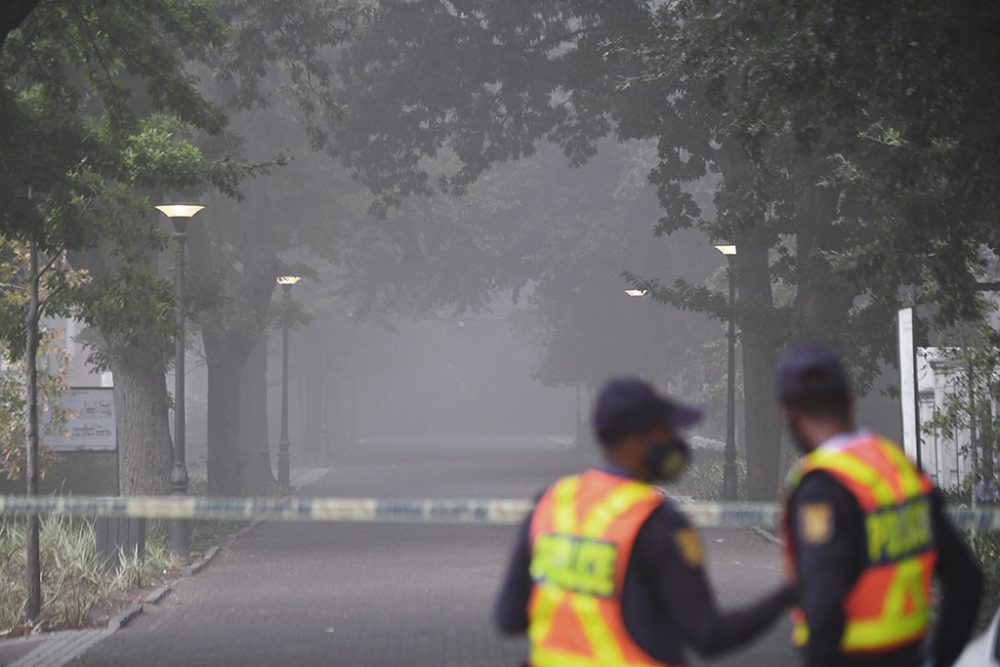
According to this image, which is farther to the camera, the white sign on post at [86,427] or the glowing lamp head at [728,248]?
the glowing lamp head at [728,248]

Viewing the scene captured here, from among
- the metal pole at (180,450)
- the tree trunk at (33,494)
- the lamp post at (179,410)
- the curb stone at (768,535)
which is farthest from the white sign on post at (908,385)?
the metal pole at (180,450)

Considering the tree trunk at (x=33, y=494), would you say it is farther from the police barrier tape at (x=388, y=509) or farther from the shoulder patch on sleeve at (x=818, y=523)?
the shoulder patch on sleeve at (x=818, y=523)

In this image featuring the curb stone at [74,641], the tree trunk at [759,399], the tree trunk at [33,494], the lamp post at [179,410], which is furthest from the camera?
the tree trunk at [759,399]

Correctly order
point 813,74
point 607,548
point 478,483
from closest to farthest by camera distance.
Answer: point 607,548 < point 813,74 < point 478,483

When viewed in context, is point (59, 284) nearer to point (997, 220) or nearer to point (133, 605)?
point (133, 605)

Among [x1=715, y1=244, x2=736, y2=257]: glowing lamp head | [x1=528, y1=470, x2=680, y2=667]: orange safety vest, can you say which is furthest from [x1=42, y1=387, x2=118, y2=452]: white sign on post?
[x1=528, y1=470, x2=680, y2=667]: orange safety vest

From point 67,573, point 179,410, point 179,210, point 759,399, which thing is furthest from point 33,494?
point 759,399

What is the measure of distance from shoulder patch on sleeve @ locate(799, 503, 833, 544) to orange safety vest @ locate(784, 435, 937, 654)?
95 mm

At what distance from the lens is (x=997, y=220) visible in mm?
14039

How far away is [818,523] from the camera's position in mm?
4199

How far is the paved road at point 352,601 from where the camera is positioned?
13.2 metres

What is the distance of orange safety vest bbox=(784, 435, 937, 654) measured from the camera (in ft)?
14.0

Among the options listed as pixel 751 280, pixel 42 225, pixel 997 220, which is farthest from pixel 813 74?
pixel 751 280

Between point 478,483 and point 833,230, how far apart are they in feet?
56.1
